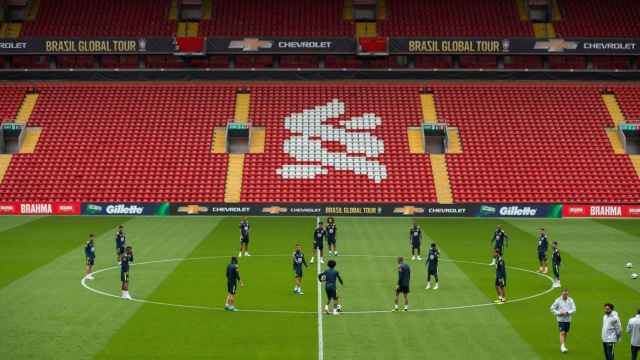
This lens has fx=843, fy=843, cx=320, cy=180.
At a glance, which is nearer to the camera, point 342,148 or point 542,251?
point 542,251

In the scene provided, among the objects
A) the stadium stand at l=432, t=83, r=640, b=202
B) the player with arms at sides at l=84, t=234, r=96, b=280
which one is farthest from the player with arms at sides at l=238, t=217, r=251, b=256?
the stadium stand at l=432, t=83, r=640, b=202

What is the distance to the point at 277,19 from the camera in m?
67.9

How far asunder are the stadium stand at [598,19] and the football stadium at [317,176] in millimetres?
223

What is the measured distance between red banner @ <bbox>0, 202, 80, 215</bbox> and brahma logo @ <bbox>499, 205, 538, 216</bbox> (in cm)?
2674

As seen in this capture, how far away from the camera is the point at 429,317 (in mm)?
25047

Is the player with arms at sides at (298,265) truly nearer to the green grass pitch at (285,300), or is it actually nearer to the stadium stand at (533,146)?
the green grass pitch at (285,300)

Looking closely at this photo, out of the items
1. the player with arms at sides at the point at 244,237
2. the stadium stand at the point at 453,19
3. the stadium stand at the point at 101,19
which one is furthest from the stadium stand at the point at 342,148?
the player with arms at sides at the point at 244,237

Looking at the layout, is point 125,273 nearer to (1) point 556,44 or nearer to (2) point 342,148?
(2) point 342,148

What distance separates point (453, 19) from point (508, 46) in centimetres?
552

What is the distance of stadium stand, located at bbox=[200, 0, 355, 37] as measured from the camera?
6688cm

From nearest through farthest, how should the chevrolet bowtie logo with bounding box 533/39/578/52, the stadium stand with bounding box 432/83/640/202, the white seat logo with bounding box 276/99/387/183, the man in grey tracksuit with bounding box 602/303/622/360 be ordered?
the man in grey tracksuit with bounding box 602/303/622/360, the stadium stand with bounding box 432/83/640/202, the white seat logo with bounding box 276/99/387/183, the chevrolet bowtie logo with bounding box 533/39/578/52

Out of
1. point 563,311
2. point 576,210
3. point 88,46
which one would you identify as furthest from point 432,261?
point 88,46

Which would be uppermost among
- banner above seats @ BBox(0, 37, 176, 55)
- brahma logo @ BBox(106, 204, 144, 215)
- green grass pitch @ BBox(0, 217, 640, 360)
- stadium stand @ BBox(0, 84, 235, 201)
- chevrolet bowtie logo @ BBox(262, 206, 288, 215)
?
banner above seats @ BBox(0, 37, 176, 55)

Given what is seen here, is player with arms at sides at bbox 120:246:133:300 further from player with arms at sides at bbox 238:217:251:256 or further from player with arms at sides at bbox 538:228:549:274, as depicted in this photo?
player with arms at sides at bbox 538:228:549:274
